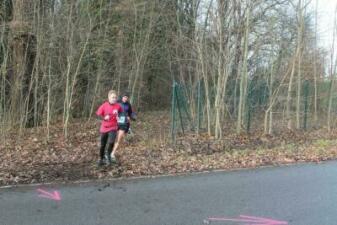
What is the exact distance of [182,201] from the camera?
688 cm

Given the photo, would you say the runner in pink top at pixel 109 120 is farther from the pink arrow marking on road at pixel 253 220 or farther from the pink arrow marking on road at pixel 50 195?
the pink arrow marking on road at pixel 253 220

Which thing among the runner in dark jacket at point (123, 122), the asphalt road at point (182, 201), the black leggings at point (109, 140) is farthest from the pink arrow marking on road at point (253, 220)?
the runner in dark jacket at point (123, 122)

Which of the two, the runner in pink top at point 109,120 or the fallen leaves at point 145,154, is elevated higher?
the runner in pink top at point 109,120

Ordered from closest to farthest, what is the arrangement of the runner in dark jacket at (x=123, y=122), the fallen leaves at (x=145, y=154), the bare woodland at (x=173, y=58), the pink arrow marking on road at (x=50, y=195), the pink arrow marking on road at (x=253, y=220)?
the pink arrow marking on road at (x=253, y=220)
the pink arrow marking on road at (x=50, y=195)
the fallen leaves at (x=145, y=154)
the runner in dark jacket at (x=123, y=122)
the bare woodland at (x=173, y=58)

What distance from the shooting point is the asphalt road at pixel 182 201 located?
5.93 metres

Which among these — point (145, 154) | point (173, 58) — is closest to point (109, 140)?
point (145, 154)

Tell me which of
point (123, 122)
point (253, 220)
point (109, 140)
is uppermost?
point (123, 122)

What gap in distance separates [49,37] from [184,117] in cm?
537

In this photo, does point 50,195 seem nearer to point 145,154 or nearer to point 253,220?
point 253,220

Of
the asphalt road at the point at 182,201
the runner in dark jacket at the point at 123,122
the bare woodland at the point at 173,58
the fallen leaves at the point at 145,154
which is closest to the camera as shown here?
the asphalt road at the point at 182,201

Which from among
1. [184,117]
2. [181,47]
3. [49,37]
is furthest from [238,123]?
[49,37]

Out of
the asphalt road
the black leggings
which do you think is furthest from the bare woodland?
the asphalt road

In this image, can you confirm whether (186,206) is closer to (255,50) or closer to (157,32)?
(255,50)

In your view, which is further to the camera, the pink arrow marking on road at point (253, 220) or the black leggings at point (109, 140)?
the black leggings at point (109, 140)
